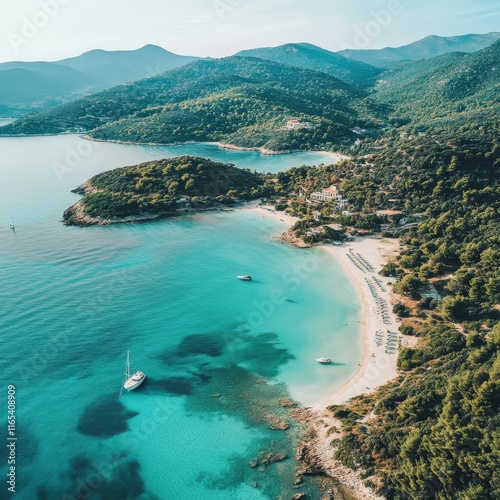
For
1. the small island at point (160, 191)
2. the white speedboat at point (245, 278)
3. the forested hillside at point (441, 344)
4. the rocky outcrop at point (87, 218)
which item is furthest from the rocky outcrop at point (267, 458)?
the small island at point (160, 191)

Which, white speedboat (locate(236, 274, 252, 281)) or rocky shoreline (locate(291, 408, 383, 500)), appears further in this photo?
white speedboat (locate(236, 274, 252, 281))

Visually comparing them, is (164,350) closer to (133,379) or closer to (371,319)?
(133,379)

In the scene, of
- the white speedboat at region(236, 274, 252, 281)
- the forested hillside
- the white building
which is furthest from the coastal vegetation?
the white speedboat at region(236, 274, 252, 281)

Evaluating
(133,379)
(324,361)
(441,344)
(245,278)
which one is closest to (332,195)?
(245,278)

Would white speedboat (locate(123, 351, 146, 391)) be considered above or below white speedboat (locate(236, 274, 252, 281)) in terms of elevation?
below

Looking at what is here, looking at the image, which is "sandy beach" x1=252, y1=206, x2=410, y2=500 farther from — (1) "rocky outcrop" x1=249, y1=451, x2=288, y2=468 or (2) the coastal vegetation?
(1) "rocky outcrop" x1=249, y1=451, x2=288, y2=468

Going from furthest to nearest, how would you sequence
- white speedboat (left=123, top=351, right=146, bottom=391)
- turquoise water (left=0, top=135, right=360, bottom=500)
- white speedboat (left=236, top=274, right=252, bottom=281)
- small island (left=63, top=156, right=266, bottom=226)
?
small island (left=63, top=156, right=266, bottom=226)
white speedboat (left=236, top=274, right=252, bottom=281)
white speedboat (left=123, top=351, right=146, bottom=391)
turquoise water (left=0, top=135, right=360, bottom=500)

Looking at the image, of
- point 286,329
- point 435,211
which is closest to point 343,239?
point 435,211
